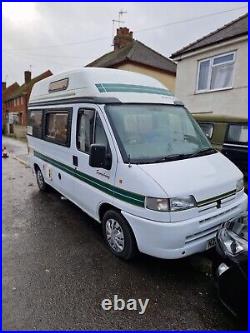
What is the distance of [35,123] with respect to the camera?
252 inches

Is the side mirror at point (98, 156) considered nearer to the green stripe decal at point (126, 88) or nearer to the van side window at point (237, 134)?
the green stripe decal at point (126, 88)

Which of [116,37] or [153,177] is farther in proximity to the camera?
[116,37]

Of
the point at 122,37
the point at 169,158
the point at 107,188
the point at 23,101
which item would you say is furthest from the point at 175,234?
the point at 23,101

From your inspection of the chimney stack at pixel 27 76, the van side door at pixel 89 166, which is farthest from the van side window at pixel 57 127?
the chimney stack at pixel 27 76

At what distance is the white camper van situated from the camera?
9.36 ft

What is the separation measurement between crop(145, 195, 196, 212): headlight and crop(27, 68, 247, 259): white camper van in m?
0.01

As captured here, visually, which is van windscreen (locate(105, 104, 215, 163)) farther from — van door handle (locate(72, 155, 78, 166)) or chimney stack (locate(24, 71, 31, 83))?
chimney stack (locate(24, 71, 31, 83))

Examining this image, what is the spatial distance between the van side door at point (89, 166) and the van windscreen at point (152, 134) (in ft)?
0.60

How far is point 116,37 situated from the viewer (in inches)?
884

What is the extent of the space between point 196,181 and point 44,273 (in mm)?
2293

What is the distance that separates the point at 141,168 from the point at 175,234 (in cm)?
86

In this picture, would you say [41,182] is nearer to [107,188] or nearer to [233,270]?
[107,188]

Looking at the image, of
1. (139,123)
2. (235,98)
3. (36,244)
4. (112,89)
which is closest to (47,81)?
(112,89)

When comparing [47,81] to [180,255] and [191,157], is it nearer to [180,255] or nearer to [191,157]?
[191,157]
